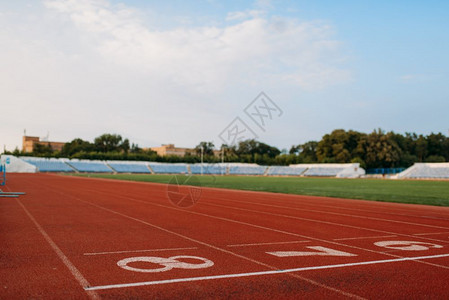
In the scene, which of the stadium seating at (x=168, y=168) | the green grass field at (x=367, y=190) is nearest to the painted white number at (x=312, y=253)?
the green grass field at (x=367, y=190)

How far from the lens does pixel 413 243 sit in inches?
309

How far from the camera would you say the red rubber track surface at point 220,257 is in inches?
179

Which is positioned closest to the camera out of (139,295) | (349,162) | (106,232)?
(139,295)

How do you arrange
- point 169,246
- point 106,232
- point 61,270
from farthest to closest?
1. point 106,232
2. point 169,246
3. point 61,270

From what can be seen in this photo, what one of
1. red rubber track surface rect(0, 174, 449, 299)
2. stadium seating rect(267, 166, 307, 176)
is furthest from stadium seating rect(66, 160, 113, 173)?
red rubber track surface rect(0, 174, 449, 299)

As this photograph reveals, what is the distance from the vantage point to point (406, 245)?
7598mm

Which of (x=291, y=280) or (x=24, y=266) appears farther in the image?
(x=24, y=266)

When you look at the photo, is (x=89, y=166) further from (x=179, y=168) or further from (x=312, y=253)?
(x=312, y=253)

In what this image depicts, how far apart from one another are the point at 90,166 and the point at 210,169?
2709 centimetres

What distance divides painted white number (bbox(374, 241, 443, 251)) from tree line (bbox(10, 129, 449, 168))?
74.4 m

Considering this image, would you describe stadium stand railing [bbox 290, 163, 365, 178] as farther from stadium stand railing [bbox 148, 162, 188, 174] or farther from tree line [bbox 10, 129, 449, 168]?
stadium stand railing [bbox 148, 162, 188, 174]

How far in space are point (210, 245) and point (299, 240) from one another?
191 centimetres

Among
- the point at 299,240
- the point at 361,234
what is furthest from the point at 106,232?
the point at 361,234

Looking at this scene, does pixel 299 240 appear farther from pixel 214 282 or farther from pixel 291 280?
pixel 214 282
